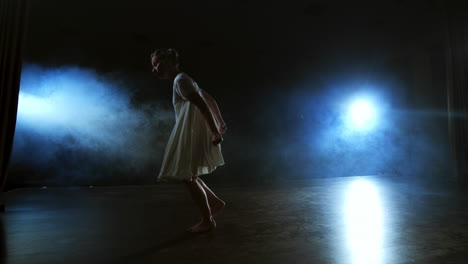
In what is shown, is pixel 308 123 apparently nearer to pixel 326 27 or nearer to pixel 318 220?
pixel 326 27

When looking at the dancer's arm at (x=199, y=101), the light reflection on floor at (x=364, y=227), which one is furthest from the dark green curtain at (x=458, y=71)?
the dancer's arm at (x=199, y=101)

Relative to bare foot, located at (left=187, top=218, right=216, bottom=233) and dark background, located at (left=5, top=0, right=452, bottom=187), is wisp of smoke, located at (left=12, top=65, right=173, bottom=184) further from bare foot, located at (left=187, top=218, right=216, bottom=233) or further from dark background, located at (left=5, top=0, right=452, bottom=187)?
bare foot, located at (left=187, top=218, right=216, bottom=233)

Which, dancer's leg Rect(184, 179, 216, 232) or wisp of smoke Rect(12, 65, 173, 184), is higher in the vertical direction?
wisp of smoke Rect(12, 65, 173, 184)

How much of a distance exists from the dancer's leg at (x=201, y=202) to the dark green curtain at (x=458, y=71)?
13.9 ft

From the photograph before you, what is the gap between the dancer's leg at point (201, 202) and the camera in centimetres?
165

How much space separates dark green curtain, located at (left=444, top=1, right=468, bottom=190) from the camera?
433 centimetres

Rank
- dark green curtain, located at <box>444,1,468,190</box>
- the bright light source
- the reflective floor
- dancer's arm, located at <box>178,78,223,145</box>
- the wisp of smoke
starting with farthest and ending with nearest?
the bright light source, dark green curtain, located at <box>444,1,468,190</box>, the wisp of smoke, dancer's arm, located at <box>178,78,223,145</box>, the reflective floor

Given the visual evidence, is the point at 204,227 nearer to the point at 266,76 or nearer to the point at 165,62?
the point at 165,62

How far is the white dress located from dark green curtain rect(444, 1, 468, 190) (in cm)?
426

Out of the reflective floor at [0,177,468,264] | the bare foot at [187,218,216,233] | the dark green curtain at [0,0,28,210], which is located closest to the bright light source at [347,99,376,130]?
the reflective floor at [0,177,468,264]

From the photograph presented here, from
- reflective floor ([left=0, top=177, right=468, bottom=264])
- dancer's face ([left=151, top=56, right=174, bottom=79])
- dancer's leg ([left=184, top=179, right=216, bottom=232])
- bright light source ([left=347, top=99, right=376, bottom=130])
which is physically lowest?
reflective floor ([left=0, top=177, right=468, bottom=264])

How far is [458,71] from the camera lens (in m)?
4.36

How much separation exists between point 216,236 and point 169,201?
4.72ft

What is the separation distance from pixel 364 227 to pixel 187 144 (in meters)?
1.16
